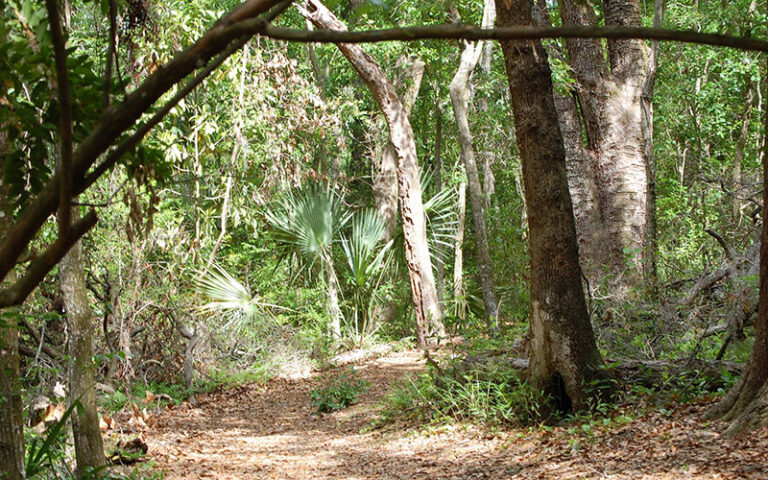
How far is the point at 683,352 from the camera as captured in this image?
6.54 meters

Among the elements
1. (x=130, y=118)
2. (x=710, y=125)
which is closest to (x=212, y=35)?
(x=130, y=118)

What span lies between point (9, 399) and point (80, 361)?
132 centimetres

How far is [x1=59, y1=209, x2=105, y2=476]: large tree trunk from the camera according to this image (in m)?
4.73

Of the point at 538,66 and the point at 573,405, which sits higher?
the point at 538,66

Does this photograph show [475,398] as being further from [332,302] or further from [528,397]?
[332,302]

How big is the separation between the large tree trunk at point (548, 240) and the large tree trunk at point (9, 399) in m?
3.92

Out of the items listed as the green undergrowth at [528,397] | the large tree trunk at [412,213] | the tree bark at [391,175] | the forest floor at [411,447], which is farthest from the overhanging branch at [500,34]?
the tree bark at [391,175]

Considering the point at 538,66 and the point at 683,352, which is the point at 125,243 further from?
the point at 683,352

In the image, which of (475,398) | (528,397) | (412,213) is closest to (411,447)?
(475,398)

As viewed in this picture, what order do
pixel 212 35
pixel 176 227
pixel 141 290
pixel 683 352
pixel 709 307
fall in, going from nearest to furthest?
pixel 212 35
pixel 683 352
pixel 709 307
pixel 141 290
pixel 176 227

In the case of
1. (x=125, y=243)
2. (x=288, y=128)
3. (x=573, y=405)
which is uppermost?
(x=288, y=128)

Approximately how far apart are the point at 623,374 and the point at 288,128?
8.01 meters

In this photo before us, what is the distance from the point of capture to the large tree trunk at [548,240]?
19.3ft

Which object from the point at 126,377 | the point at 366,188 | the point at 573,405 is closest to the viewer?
the point at 573,405
